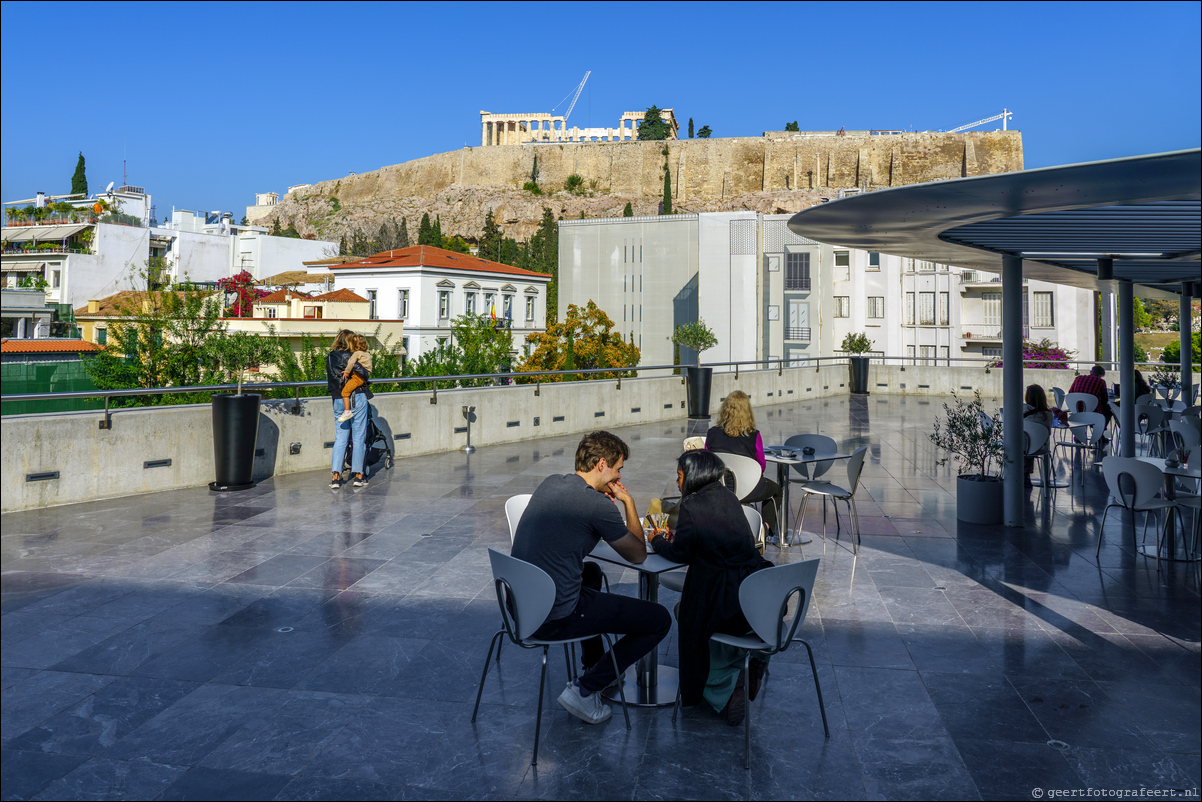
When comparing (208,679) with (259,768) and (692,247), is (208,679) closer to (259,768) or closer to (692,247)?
(259,768)

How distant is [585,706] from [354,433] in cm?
606

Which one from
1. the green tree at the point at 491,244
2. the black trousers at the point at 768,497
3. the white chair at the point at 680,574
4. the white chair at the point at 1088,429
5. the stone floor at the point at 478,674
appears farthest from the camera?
the green tree at the point at 491,244

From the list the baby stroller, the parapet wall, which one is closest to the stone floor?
the baby stroller

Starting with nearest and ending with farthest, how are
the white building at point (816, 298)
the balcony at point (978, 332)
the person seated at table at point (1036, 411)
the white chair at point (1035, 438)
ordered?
1. the white chair at point (1035, 438)
2. the person seated at table at point (1036, 411)
3. the white building at point (816, 298)
4. the balcony at point (978, 332)

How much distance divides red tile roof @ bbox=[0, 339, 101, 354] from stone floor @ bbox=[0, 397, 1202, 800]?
0.86 m

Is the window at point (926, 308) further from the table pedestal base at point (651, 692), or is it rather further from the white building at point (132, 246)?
the table pedestal base at point (651, 692)

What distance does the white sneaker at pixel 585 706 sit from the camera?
3.79 metres

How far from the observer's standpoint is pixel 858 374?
935 inches

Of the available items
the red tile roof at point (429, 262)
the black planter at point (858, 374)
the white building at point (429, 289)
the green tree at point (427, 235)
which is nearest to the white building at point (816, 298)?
the white building at point (429, 289)

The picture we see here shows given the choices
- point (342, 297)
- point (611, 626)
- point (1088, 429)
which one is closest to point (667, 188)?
point (342, 297)

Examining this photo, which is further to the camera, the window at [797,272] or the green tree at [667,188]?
the green tree at [667,188]

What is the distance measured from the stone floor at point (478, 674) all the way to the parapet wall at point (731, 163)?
98941 millimetres

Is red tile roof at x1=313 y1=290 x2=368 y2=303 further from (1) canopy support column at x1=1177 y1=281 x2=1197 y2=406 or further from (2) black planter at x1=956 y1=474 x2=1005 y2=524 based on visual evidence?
(2) black planter at x1=956 y1=474 x2=1005 y2=524

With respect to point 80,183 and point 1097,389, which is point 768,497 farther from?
point 80,183
